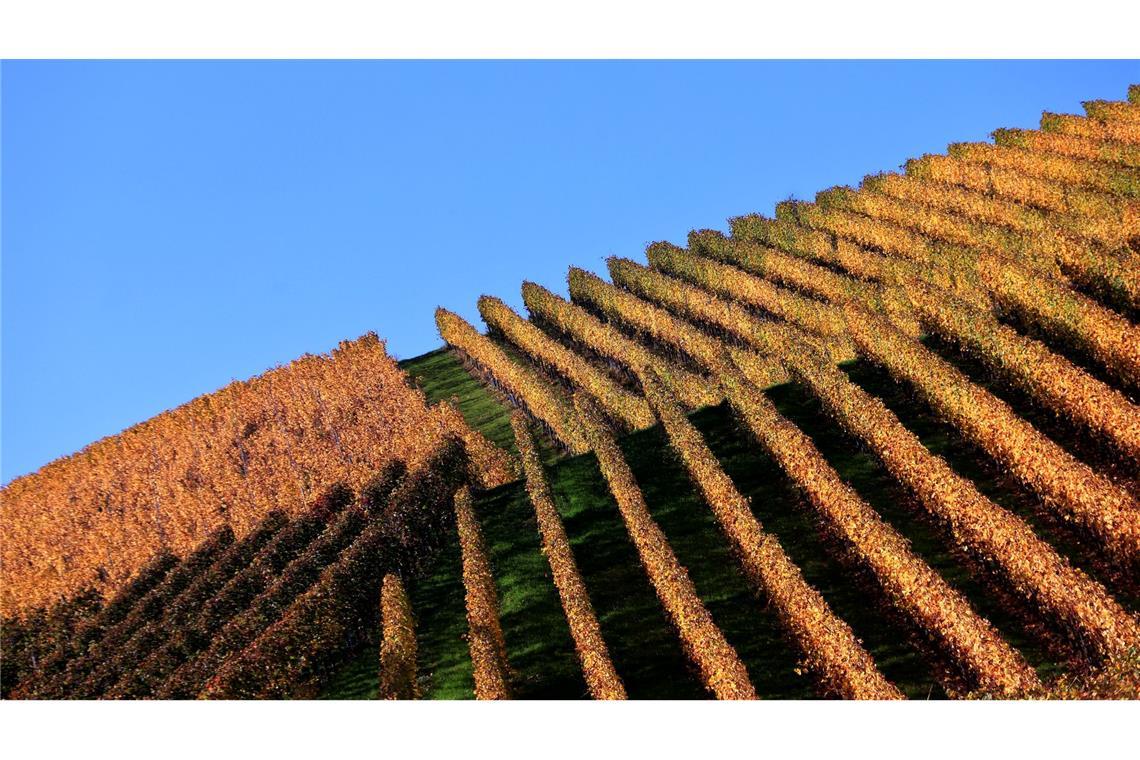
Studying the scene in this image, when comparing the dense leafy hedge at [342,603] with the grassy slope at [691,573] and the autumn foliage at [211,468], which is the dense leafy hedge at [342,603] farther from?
the autumn foliage at [211,468]

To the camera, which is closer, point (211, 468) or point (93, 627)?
point (93, 627)

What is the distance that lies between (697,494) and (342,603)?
44.4 ft

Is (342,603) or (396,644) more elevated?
(342,603)

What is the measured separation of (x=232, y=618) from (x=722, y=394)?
2345 centimetres

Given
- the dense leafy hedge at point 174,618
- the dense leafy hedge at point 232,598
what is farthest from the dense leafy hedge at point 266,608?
the dense leafy hedge at point 174,618

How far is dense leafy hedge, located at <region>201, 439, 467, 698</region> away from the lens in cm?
3856

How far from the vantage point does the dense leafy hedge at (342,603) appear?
127ft

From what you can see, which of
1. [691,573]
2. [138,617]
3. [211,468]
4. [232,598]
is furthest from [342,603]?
[211,468]

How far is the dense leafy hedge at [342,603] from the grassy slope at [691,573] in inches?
50.0

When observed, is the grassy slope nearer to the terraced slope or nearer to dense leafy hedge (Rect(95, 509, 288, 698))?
the terraced slope

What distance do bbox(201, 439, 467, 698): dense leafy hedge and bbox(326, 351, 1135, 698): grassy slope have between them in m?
1.27

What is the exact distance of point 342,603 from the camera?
42500mm

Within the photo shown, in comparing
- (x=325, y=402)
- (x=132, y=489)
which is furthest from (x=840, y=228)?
(x=132, y=489)

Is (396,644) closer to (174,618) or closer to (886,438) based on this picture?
(174,618)
